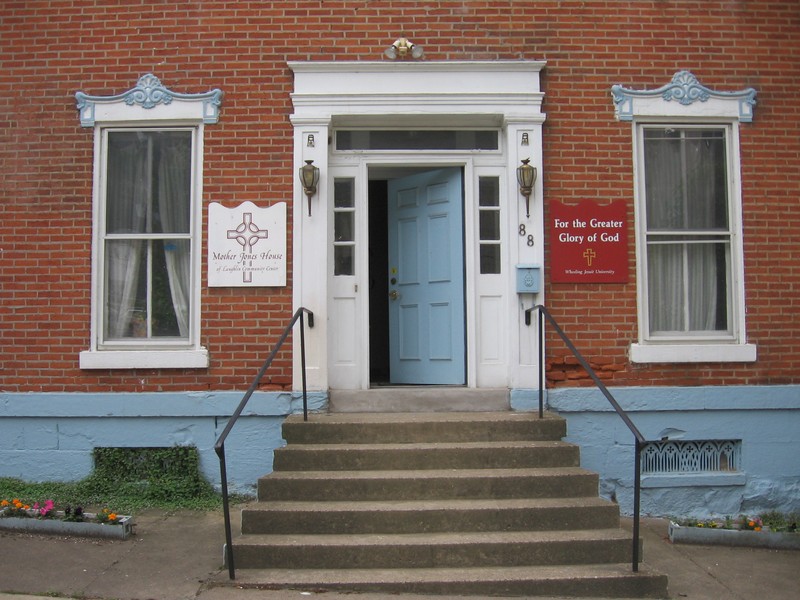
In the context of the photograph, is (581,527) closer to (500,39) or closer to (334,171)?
(334,171)

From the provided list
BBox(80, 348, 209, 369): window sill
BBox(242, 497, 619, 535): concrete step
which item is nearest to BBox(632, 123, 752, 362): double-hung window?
BBox(242, 497, 619, 535): concrete step

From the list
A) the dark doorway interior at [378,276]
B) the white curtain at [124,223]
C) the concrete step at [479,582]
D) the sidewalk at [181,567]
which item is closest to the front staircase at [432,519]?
the concrete step at [479,582]

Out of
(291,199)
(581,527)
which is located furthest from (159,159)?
(581,527)

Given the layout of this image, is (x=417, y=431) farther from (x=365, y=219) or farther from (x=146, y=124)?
(x=146, y=124)

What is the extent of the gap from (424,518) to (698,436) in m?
2.90

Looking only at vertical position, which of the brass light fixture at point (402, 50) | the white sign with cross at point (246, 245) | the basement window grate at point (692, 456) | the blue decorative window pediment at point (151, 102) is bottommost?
the basement window grate at point (692, 456)

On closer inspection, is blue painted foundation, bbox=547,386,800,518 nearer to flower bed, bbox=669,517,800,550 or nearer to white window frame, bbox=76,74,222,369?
flower bed, bbox=669,517,800,550

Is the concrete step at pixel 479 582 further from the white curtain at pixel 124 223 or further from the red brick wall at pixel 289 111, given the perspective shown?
the white curtain at pixel 124 223

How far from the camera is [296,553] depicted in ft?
16.1

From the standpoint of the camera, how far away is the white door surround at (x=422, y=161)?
671 centimetres

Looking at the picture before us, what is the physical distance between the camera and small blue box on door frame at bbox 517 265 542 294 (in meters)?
6.68

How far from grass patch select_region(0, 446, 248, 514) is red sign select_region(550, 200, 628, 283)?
3498 millimetres

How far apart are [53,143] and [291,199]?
2.20 metres

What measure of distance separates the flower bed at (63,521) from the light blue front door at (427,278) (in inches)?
117
